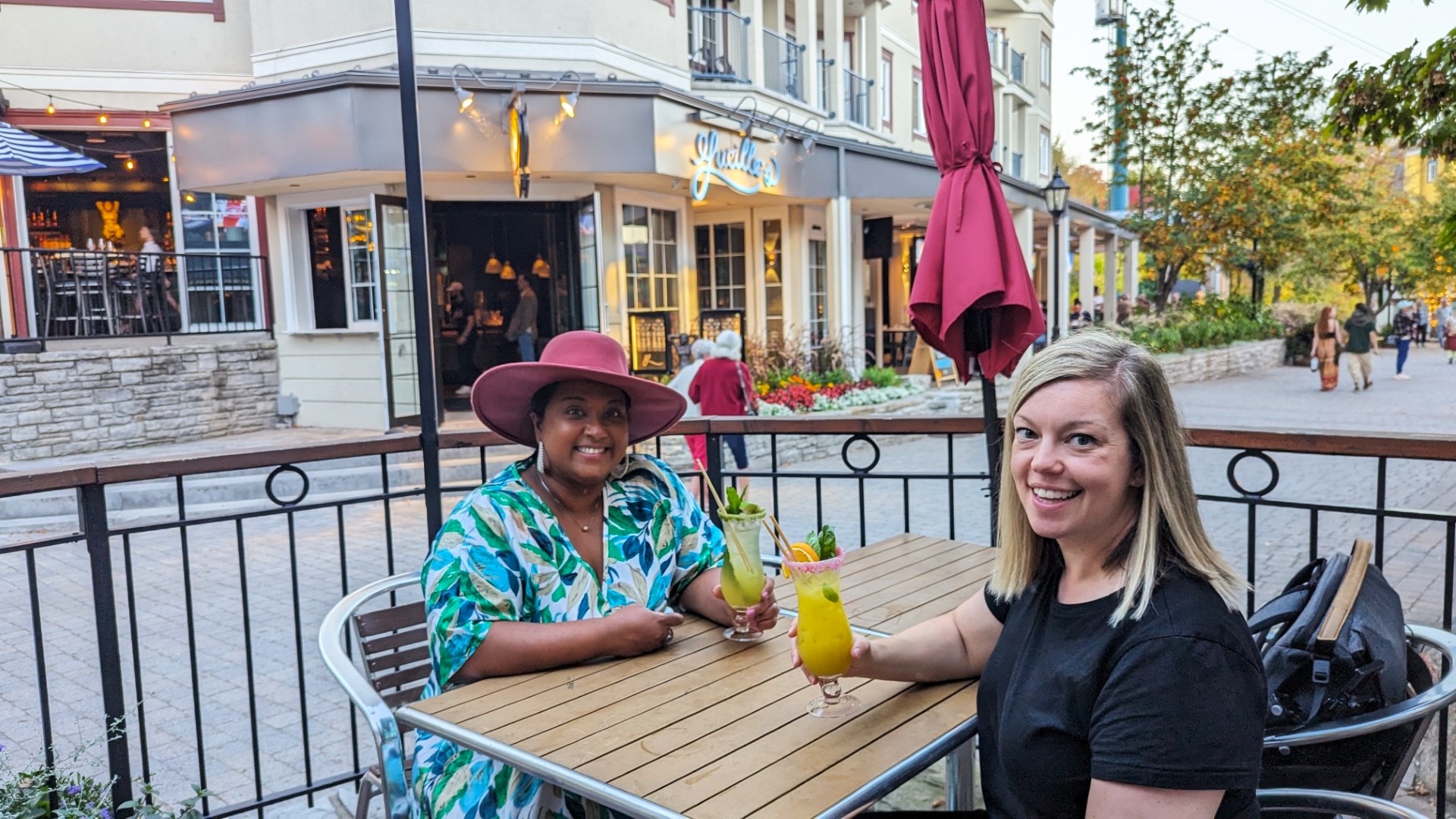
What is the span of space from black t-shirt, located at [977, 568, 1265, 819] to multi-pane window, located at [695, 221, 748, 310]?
1376cm

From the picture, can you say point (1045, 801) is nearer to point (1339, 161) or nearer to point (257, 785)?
point (257, 785)

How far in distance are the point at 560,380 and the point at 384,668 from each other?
89 cm

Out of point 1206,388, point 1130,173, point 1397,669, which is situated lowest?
point 1206,388

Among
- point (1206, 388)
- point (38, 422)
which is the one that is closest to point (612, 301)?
point (38, 422)

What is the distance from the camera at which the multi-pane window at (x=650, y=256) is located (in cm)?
1190

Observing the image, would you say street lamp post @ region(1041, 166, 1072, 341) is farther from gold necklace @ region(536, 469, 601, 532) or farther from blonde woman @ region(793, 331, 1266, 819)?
blonde woman @ region(793, 331, 1266, 819)

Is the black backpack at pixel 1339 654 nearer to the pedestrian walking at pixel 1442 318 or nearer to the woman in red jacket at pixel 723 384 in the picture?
the woman in red jacket at pixel 723 384

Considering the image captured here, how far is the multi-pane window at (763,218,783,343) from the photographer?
14.9 m

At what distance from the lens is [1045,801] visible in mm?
1476

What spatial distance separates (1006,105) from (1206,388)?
9.69 metres

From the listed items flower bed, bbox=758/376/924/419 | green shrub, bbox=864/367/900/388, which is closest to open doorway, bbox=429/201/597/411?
flower bed, bbox=758/376/924/419

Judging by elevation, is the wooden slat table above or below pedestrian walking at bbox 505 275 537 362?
below

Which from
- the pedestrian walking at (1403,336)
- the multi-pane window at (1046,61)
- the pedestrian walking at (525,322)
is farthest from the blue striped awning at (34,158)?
Result: the multi-pane window at (1046,61)

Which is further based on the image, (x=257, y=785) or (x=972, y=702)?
(x=257, y=785)
